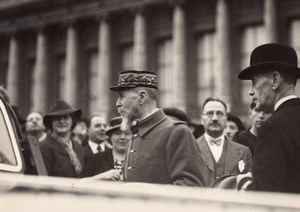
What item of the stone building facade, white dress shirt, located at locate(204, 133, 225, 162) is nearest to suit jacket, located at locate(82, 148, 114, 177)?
white dress shirt, located at locate(204, 133, 225, 162)

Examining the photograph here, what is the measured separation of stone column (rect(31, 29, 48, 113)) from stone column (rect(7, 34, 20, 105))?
0.86 m

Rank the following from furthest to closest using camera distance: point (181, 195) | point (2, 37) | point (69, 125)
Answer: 1. point (2, 37)
2. point (69, 125)
3. point (181, 195)

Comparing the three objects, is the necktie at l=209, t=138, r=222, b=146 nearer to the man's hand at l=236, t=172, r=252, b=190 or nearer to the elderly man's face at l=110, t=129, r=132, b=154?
the elderly man's face at l=110, t=129, r=132, b=154

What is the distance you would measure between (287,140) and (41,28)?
84.0 ft

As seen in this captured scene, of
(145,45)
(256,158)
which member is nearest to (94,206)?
(256,158)

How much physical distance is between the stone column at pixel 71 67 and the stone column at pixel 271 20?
9.79m

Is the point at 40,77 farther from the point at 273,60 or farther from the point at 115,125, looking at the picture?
the point at 273,60

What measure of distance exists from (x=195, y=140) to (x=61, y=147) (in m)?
2.98

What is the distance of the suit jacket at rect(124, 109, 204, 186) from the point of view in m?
3.59

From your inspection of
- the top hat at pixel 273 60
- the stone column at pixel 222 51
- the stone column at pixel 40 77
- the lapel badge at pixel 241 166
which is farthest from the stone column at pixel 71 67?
the top hat at pixel 273 60

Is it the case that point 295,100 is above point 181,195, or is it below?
above

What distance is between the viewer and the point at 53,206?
7.38 ft

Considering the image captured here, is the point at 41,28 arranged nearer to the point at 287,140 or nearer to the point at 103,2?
the point at 103,2

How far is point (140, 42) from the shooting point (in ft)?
78.6
